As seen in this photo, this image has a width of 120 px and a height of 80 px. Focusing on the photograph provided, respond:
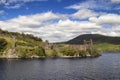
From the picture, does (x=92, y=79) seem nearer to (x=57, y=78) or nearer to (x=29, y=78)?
(x=57, y=78)

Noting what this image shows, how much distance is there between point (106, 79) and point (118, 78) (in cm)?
810

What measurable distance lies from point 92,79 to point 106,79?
7405 mm

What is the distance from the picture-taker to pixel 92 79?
135500 mm

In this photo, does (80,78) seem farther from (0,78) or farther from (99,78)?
(0,78)

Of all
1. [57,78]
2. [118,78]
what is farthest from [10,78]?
[118,78]

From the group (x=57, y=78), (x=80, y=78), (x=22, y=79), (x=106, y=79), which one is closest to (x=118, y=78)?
(x=106, y=79)

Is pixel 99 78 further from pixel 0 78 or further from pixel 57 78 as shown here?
pixel 0 78

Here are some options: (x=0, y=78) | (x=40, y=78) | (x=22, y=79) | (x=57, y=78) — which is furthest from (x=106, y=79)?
(x=0, y=78)

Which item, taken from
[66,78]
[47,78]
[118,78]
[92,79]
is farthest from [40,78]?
[118,78]

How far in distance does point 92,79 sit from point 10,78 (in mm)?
43914

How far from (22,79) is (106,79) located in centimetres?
4445

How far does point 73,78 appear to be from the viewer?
456ft

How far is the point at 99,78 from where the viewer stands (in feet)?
456

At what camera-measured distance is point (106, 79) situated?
442 ft
